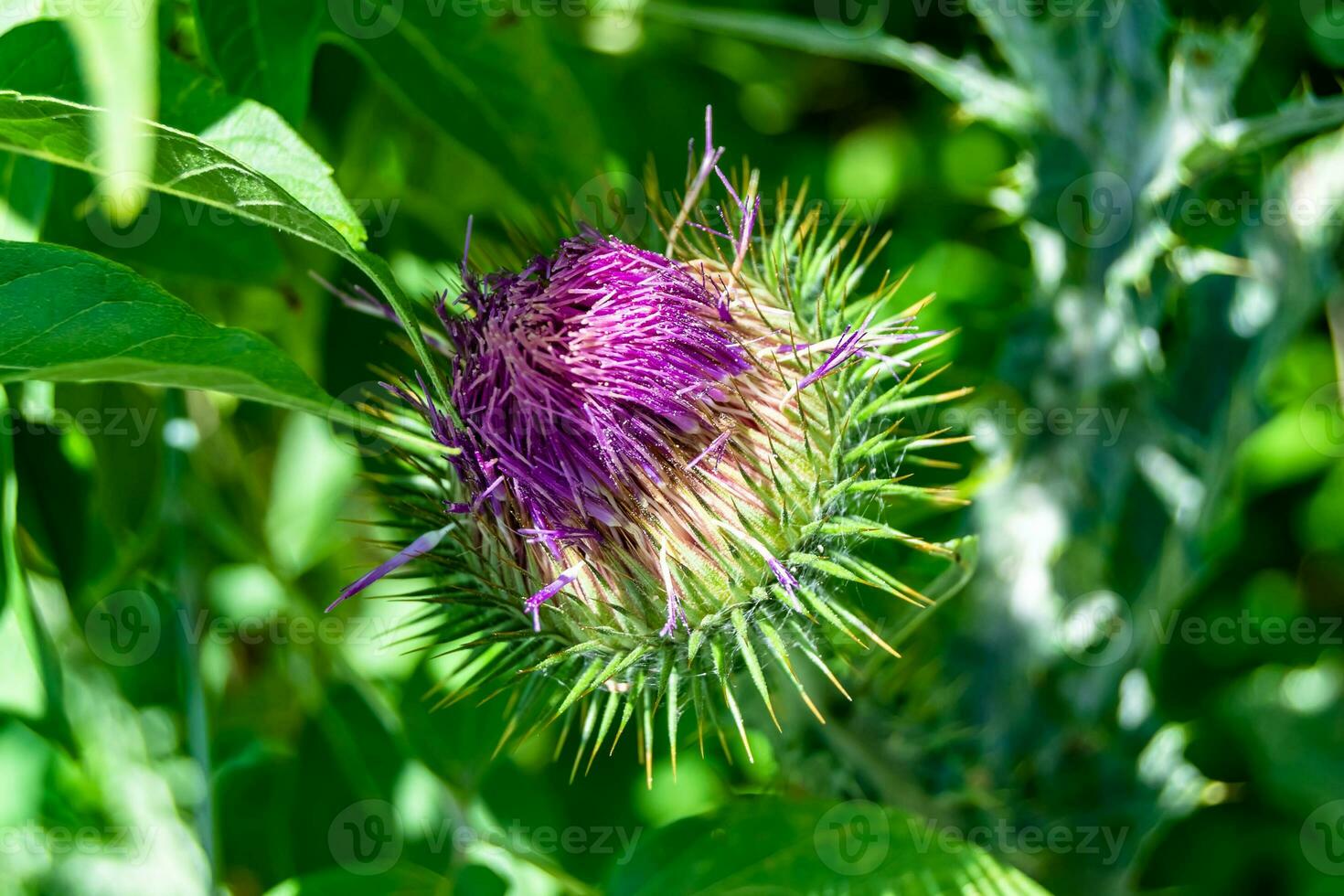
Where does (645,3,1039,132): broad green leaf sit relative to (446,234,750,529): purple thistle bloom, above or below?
above

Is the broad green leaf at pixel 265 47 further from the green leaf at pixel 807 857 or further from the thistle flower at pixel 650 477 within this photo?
the green leaf at pixel 807 857

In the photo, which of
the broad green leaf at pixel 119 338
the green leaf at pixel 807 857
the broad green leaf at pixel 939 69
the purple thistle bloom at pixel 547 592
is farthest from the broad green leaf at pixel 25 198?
the green leaf at pixel 807 857

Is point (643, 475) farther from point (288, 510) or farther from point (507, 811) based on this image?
point (288, 510)

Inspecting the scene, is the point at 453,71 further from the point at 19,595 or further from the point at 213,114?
the point at 19,595

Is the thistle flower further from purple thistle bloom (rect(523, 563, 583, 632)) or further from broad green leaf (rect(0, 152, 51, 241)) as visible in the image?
broad green leaf (rect(0, 152, 51, 241))

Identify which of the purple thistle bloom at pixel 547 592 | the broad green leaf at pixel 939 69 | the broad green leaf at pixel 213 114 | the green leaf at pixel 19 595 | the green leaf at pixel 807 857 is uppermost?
the broad green leaf at pixel 939 69

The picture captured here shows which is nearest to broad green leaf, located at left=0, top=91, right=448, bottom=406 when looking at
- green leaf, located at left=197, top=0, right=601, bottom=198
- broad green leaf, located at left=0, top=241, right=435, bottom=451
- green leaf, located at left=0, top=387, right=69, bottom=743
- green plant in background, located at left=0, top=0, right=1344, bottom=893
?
green plant in background, located at left=0, top=0, right=1344, bottom=893

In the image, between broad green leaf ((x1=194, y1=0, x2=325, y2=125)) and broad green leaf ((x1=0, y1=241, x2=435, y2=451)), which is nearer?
broad green leaf ((x1=0, y1=241, x2=435, y2=451))
